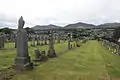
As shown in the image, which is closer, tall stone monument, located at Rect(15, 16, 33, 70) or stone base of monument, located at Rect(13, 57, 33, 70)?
stone base of monument, located at Rect(13, 57, 33, 70)

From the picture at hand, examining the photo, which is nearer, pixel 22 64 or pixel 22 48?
pixel 22 64

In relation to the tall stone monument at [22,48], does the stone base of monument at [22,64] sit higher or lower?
lower

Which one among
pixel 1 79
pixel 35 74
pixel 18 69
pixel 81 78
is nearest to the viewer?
pixel 1 79

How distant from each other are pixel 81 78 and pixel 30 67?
432cm

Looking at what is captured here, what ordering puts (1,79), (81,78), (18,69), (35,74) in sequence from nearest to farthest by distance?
(1,79) → (81,78) → (35,74) → (18,69)

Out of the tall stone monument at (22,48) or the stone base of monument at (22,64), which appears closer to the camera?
the stone base of monument at (22,64)

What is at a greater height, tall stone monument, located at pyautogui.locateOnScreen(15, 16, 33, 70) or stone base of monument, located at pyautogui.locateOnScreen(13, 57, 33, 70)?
tall stone monument, located at pyautogui.locateOnScreen(15, 16, 33, 70)

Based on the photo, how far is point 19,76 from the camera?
13141 millimetres

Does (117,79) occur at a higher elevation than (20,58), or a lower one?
lower

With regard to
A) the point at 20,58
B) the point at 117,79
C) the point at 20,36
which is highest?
the point at 20,36

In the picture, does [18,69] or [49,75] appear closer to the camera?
[49,75]

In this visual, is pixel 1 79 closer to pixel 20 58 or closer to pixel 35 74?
pixel 35 74

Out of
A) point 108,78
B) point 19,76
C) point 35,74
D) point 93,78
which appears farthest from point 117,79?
point 19,76

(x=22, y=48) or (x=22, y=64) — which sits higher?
(x=22, y=48)
